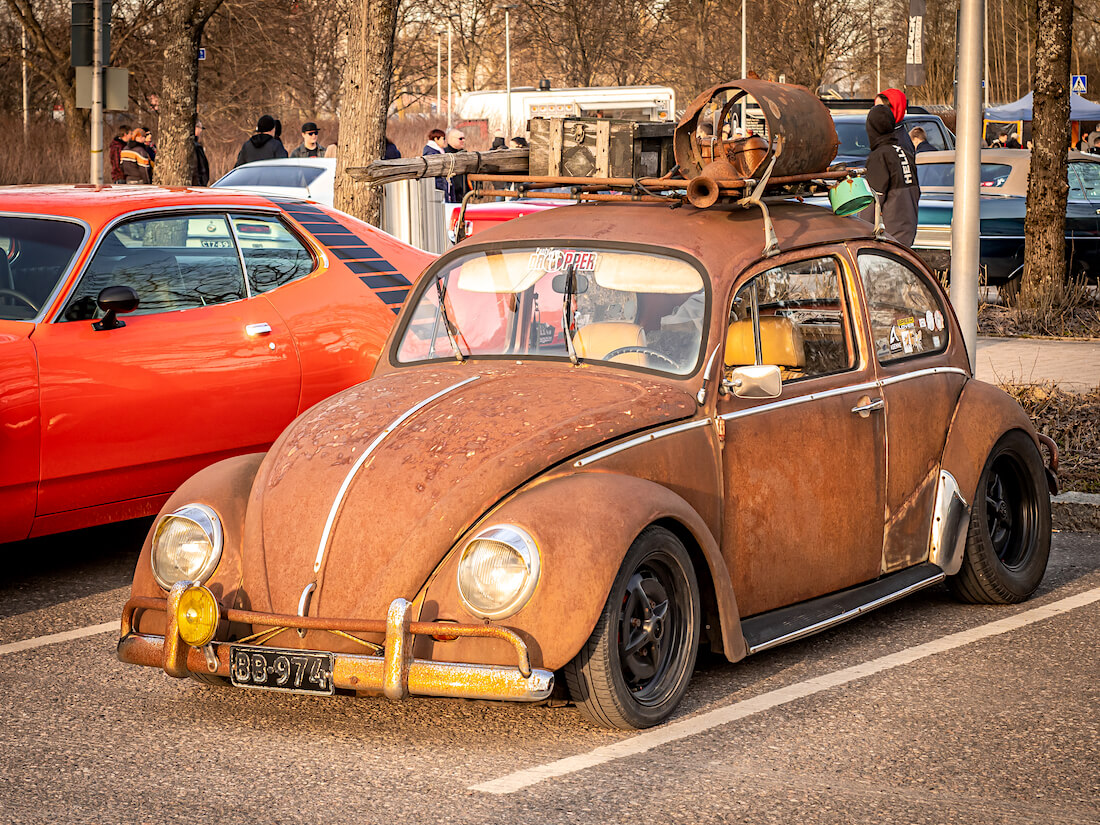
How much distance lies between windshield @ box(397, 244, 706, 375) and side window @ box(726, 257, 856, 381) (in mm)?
218

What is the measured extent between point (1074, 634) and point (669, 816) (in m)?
2.60

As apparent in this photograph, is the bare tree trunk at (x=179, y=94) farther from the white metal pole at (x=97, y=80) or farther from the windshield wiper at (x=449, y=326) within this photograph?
the windshield wiper at (x=449, y=326)

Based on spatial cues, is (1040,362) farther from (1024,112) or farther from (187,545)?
(1024,112)

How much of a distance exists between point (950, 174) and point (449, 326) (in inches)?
518

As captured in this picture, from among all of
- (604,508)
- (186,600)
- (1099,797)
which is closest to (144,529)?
(186,600)

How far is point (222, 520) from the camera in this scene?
4816mm

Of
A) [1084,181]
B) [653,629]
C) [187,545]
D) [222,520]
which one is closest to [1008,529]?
[653,629]

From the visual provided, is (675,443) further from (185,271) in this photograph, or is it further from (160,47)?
(160,47)

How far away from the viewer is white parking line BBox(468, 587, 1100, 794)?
4.25 metres

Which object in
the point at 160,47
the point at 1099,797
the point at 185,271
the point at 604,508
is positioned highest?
the point at 160,47

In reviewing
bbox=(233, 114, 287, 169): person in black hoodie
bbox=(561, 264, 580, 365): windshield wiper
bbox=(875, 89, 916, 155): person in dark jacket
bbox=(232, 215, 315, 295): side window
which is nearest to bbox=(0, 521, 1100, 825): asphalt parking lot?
bbox=(561, 264, 580, 365): windshield wiper

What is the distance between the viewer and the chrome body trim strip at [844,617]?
16.5 feet

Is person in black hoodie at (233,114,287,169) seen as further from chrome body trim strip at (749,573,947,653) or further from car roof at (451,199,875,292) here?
chrome body trim strip at (749,573,947,653)

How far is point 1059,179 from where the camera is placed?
14.6 metres
